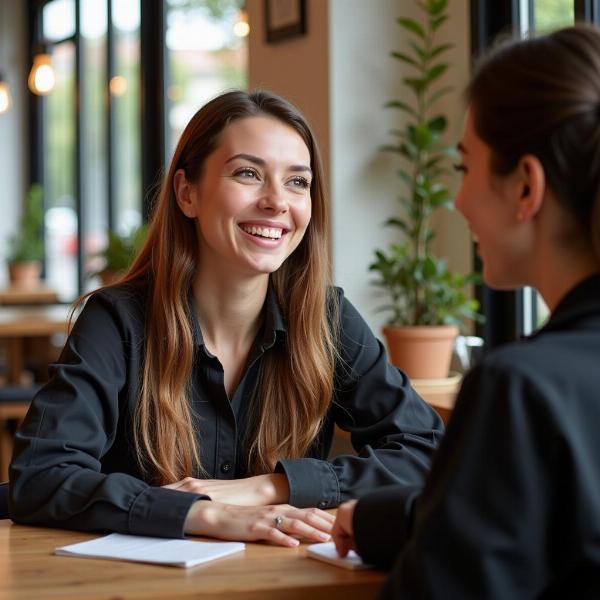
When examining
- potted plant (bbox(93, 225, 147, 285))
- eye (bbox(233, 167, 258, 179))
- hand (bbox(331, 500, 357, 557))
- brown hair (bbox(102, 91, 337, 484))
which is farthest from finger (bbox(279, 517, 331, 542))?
potted plant (bbox(93, 225, 147, 285))

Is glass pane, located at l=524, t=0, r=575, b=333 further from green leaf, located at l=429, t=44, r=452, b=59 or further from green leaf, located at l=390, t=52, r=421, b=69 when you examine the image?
green leaf, located at l=390, t=52, r=421, b=69

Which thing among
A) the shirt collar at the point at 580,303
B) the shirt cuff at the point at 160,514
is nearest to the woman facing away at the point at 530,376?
the shirt collar at the point at 580,303

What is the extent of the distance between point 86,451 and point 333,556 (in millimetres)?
599

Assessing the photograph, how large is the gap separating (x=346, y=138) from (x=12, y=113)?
6.73 meters

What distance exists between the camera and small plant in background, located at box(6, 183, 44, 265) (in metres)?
8.40

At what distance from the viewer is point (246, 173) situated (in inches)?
83.9

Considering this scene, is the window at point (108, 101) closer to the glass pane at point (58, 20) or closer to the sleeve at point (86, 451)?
the glass pane at point (58, 20)

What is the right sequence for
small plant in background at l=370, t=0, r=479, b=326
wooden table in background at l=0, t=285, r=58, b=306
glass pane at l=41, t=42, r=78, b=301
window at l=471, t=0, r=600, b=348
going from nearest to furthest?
small plant in background at l=370, t=0, r=479, b=326 < window at l=471, t=0, r=600, b=348 < wooden table in background at l=0, t=285, r=58, b=306 < glass pane at l=41, t=42, r=78, b=301

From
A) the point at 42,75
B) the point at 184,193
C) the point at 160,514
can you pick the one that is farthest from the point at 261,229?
the point at 42,75

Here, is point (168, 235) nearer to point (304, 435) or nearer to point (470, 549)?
point (304, 435)

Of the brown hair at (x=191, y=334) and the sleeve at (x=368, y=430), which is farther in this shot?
the brown hair at (x=191, y=334)

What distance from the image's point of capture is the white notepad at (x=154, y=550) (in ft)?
4.85

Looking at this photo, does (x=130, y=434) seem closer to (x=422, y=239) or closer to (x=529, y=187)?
(x=529, y=187)

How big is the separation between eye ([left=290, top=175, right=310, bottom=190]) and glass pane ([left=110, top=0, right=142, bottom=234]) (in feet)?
15.9
